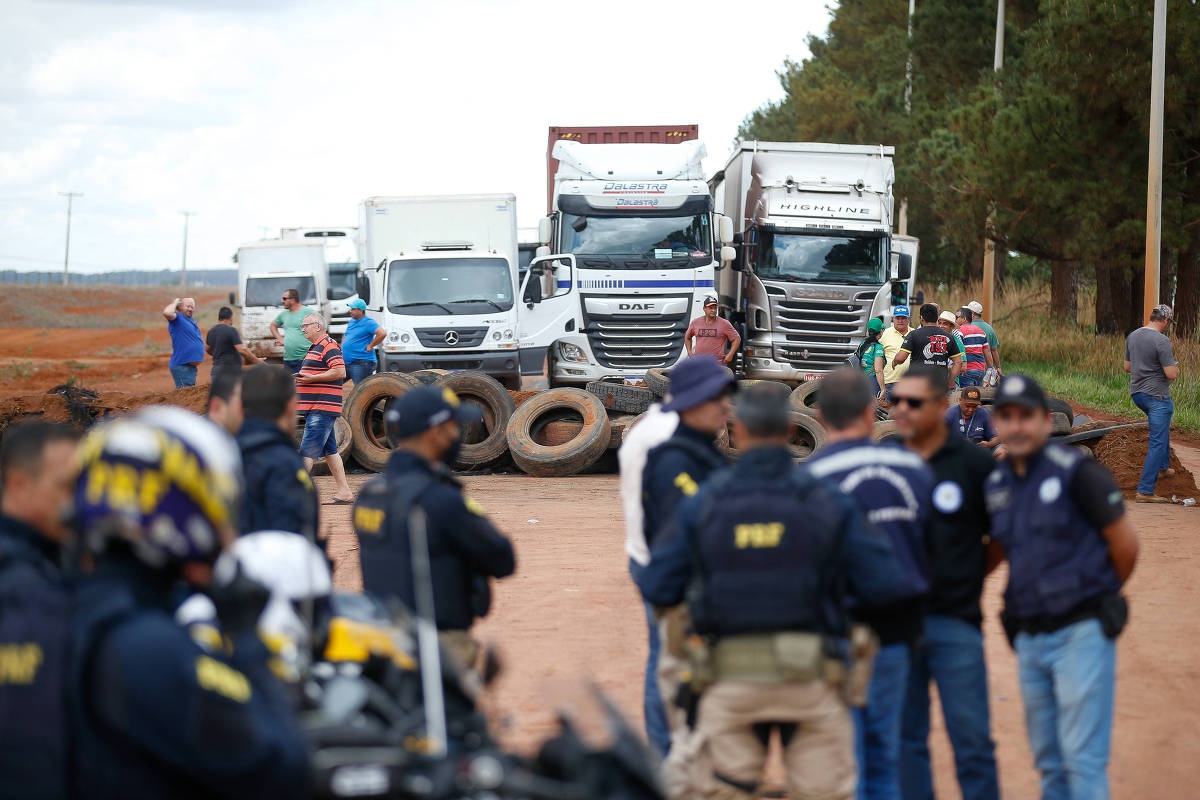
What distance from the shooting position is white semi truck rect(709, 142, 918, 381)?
2100cm

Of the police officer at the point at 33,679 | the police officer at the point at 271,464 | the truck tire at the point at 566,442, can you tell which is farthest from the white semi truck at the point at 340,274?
the police officer at the point at 33,679

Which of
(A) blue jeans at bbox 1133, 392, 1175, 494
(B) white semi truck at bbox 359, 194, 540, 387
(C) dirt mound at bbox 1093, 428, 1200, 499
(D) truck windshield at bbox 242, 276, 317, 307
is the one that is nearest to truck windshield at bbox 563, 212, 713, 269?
(B) white semi truck at bbox 359, 194, 540, 387

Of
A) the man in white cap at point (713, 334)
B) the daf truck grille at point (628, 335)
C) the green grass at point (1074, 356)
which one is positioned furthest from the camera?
the green grass at point (1074, 356)

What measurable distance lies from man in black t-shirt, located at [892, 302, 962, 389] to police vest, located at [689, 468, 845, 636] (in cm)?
1074

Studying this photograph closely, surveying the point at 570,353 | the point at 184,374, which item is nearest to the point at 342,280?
the point at 570,353

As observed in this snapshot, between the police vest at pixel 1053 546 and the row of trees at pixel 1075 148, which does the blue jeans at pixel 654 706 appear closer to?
the police vest at pixel 1053 546

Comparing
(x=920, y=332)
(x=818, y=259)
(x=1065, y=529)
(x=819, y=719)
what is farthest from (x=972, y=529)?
(x=818, y=259)

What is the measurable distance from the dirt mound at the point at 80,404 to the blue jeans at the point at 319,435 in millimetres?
4573

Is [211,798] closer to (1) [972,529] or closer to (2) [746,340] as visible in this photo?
(1) [972,529]

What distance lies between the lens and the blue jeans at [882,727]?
4.59 metres

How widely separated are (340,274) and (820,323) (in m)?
17.2

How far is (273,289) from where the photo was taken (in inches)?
1283

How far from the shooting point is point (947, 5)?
1452 inches

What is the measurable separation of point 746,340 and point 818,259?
1823 mm
